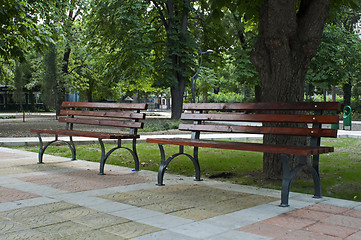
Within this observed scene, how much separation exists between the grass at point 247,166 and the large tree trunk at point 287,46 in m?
0.55

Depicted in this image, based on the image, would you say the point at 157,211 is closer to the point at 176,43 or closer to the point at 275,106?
the point at 275,106

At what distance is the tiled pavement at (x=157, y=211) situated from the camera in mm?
3777

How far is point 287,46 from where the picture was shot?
21.4 ft

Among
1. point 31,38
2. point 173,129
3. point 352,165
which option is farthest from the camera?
point 173,129

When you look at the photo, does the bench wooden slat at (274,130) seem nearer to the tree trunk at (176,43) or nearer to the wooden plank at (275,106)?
the wooden plank at (275,106)

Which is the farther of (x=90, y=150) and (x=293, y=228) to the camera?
(x=90, y=150)

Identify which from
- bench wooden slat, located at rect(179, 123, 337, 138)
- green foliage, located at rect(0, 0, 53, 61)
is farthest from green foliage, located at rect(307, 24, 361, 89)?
bench wooden slat, located at rect(179, 123, 337, 138)

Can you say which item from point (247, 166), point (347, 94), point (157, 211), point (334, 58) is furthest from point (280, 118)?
point (347, 94)

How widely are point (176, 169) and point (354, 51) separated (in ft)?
92.0

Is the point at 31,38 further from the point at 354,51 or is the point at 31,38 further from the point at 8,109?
the point at 8,109

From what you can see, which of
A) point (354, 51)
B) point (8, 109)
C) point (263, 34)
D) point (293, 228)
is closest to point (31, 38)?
point (263, 34)

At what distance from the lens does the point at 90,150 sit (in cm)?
1080

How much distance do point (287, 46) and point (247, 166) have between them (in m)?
2.49

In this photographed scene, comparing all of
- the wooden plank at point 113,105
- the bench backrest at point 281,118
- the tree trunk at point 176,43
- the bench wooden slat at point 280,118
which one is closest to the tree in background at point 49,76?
the tree trunk at point 176,43
